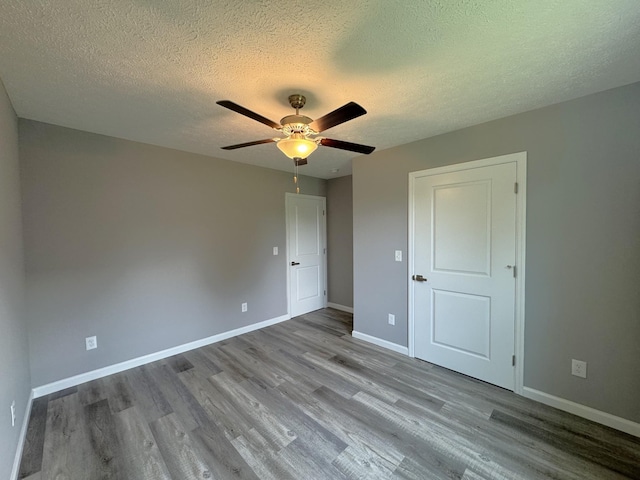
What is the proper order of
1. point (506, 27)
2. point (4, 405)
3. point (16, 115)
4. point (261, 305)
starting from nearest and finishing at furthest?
point (506, 27) → point (4, 405) → point (16, 115) → point (261, 305)

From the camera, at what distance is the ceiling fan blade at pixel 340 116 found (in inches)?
52.9

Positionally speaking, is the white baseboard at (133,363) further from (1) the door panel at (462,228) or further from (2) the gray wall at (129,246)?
(1) the door panel at (462,228)

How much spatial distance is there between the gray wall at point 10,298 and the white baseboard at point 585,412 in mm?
3487

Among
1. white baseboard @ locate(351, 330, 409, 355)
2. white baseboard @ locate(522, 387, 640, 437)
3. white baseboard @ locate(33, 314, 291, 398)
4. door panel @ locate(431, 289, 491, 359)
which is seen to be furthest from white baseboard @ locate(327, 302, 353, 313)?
white baseboard @ locate(522, 387, 640, 437)

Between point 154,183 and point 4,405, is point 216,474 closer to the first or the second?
point 4,405

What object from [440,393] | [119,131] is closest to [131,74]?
[119,131]

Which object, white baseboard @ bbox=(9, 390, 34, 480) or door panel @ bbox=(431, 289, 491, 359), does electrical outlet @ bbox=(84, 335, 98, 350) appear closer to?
white baseboard @ bbox=(9, 390, 34, 480)

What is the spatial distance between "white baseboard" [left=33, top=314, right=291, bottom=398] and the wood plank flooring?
3.3 inches

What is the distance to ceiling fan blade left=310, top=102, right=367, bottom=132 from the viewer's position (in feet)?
4.41

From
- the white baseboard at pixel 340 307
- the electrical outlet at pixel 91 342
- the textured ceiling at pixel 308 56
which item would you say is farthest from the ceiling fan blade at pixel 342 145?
the white baseboard at pixel 340 307

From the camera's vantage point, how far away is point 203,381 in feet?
8.11

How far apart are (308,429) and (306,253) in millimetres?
2832

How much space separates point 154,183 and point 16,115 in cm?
106

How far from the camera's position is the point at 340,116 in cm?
146
